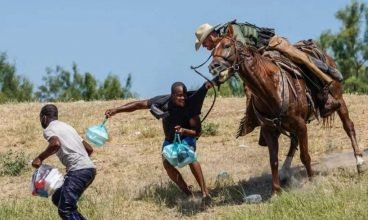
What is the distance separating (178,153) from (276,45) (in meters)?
2.13

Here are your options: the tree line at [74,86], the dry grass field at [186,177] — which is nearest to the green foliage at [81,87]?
the tree line at [74,86]

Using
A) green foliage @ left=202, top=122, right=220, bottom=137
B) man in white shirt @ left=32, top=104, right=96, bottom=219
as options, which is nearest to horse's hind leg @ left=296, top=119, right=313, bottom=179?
man in white shirt @ left=32, top=104, right=96, bottom=219

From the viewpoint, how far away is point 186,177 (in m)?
11.9

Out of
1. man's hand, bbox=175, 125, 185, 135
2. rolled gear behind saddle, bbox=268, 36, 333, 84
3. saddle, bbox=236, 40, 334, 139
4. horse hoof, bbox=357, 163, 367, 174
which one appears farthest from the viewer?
horse hoof, bbox=357, 163, 367, 174

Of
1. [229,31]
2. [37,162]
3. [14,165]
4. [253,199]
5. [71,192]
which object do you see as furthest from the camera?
[14,165]

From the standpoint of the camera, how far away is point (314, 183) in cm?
1030

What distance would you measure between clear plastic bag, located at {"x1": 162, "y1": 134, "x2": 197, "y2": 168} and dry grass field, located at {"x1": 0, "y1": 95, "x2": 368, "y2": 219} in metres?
0.69

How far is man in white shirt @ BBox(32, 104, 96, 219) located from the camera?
338 inches

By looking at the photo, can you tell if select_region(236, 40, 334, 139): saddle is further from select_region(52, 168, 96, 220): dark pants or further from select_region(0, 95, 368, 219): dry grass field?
select_region(52, 168, 96, 220): dark pants

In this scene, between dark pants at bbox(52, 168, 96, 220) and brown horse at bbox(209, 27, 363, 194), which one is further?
brown horse at bbox(209, 27, 363, 194)

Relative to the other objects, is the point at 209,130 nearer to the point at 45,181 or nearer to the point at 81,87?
the point at 45,181

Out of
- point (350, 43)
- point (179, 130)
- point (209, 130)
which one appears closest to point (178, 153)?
point (179, 130)

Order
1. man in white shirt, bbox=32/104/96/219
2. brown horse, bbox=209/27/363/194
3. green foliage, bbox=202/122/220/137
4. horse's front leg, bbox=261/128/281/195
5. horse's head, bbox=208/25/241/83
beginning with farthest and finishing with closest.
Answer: green foliage, bbox=202/122/220/137 → horse's front leg, bbox=261/128/281/195 → brown horse, bbox=209/27/363/194 → horse's head, bbox=208/25/241/83 → man in white shirt, bbox=32/104/96/219

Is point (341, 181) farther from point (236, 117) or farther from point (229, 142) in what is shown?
point (236, 117)
